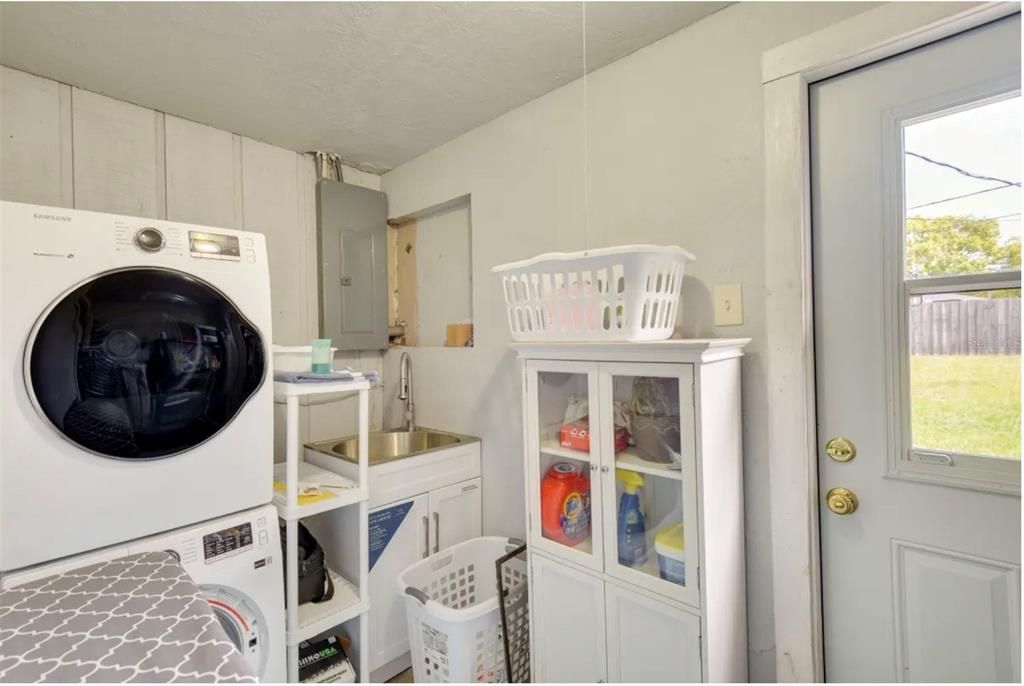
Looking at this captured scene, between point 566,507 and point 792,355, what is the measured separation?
81 cm

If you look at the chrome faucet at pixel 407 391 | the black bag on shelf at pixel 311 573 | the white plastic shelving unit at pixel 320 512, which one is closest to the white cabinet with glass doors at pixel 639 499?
the white plastic shelving unit at pixel 320 512

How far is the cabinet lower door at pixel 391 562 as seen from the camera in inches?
70.7

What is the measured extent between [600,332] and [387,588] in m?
1.40

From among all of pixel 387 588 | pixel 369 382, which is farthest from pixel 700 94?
pixel 387 588

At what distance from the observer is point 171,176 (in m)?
1.92

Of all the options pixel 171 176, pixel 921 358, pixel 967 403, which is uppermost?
pixel 171 176

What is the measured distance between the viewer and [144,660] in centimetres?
60

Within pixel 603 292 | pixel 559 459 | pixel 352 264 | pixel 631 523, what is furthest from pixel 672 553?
pixel 352 264

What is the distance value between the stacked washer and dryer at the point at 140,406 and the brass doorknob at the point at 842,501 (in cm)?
164

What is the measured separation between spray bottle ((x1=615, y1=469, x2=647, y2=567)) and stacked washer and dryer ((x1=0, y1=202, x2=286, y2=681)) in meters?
1.07

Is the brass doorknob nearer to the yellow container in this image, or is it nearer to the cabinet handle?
the yellow container

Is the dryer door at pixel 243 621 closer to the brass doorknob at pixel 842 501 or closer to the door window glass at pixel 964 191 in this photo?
the brass doorknob at pixel 842 501

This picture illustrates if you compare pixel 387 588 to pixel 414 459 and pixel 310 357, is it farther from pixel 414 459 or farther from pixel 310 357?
pixel 310 357

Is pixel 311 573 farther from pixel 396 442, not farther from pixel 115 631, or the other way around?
pixel 115 631
